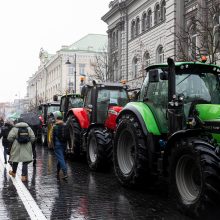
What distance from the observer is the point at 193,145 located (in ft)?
20.6

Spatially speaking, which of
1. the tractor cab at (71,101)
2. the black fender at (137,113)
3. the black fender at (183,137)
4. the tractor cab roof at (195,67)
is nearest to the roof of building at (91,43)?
the tractor cab at (71,101)

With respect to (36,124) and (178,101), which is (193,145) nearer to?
(178,101)

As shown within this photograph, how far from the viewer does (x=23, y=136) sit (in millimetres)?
10562

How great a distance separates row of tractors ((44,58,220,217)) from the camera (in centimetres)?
614

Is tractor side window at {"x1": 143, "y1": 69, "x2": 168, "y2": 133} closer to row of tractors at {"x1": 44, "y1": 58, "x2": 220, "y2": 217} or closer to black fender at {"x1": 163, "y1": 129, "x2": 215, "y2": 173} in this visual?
row of tractors at {"x1": 44, "y1": 58, "x2": 220, "y2": 217}

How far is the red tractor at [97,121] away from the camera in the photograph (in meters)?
11.2

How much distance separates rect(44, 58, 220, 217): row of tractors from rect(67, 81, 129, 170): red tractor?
0.04 meters

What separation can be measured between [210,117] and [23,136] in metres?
5.47

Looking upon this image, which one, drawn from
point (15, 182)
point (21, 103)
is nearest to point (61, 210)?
point (15, 182)

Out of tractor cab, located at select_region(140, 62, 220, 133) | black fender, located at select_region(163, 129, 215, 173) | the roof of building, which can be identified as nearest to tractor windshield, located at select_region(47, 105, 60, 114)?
tractor cab, located at select_region(140, 62, 220, 133)

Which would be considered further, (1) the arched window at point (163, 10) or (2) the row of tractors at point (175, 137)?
(1) the arched window at point (163, 10)

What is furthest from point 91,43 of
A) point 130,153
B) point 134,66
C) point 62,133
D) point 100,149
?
point 130,153

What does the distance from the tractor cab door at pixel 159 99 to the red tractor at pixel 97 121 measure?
2.55 m

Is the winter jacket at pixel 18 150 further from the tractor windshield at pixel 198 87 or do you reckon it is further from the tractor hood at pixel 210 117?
the tractor hood at pixel 210 117
